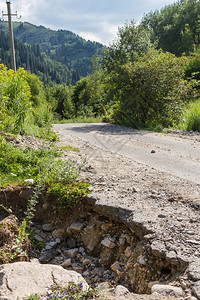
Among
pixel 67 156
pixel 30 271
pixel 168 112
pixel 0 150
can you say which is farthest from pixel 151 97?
pixel 30 271

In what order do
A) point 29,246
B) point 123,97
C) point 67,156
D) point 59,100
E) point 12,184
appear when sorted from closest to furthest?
point 29,246 < point 12,184 < point 67,156 < point 123,97 < point 59,100

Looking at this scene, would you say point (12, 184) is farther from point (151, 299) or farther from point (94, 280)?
point (151, 299)

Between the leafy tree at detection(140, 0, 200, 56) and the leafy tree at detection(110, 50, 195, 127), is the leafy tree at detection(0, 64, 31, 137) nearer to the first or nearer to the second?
the leafy tree at detection(110, 50, 195, 127)

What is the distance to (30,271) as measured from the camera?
2385 mm

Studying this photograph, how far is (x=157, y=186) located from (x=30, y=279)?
2.31m

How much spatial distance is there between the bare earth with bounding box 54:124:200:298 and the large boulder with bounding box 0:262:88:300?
1.02 metres

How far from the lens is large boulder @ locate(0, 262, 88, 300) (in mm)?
2133

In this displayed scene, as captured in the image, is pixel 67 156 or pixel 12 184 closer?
pixel 12 184

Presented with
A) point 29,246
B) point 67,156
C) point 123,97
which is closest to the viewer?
point 29,246

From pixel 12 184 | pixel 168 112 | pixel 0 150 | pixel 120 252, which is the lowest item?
pixel 120 252

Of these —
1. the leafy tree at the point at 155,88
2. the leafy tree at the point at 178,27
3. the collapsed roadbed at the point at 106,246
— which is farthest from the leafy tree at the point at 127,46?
the leafy tree at the point at 178,27

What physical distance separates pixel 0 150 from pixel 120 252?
311cm

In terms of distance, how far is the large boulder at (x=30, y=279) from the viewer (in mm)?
2133

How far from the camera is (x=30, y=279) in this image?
7.52 ft
